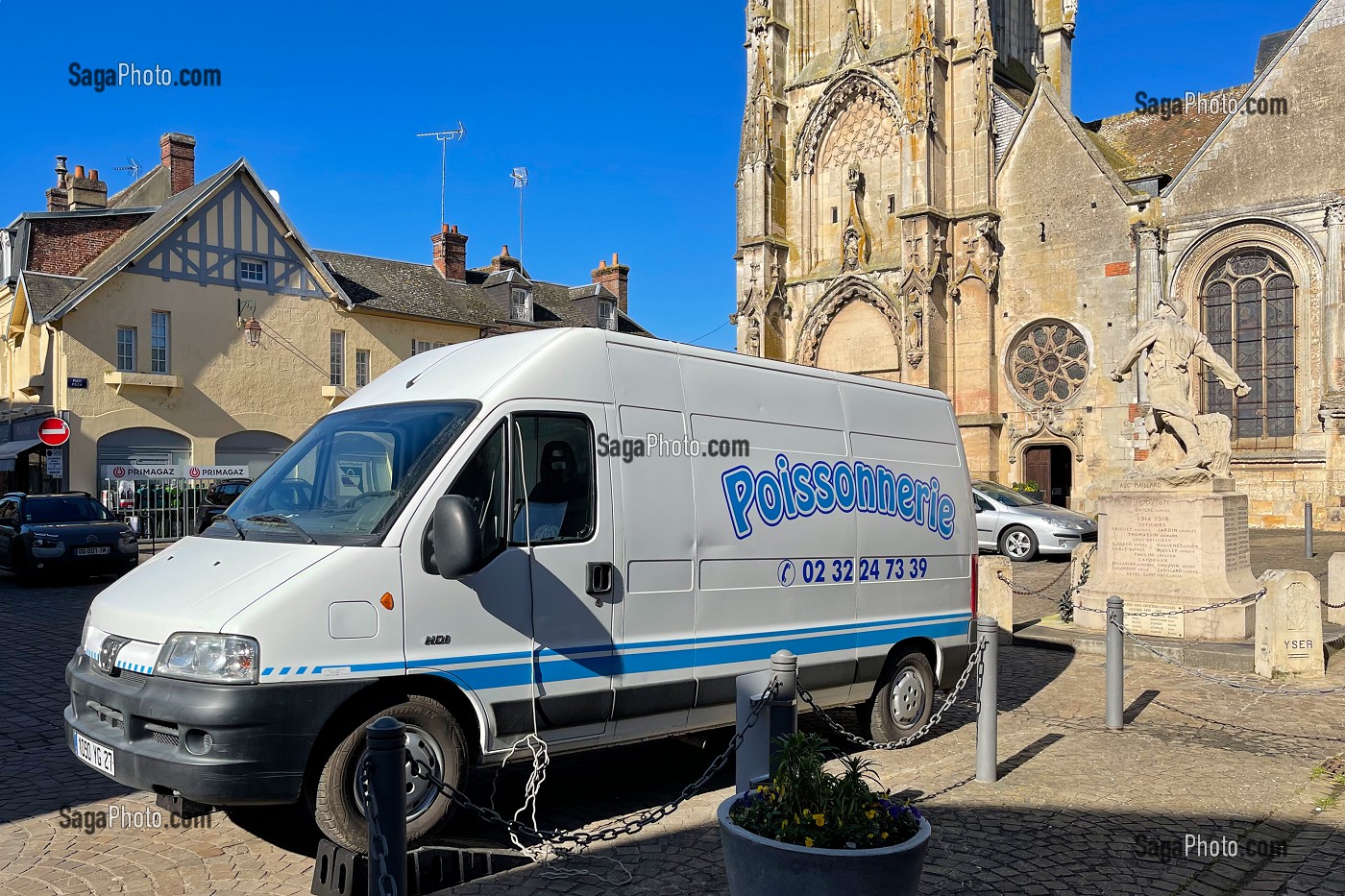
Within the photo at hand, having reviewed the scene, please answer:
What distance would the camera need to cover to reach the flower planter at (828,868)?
3.42 m

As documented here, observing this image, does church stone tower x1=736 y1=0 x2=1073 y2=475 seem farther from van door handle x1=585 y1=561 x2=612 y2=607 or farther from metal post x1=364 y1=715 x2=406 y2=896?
metal post x1=364 y1=715 x2=406 y2=896

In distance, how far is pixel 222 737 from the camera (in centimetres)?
441

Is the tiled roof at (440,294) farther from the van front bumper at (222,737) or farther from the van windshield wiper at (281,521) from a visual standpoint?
the van front bumper at (222,737)

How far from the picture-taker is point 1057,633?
473 inches

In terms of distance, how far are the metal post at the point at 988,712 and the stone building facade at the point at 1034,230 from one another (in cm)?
1881

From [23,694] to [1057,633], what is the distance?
1033 centimetres

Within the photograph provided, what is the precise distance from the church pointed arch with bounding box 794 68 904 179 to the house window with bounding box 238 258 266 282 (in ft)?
57.5

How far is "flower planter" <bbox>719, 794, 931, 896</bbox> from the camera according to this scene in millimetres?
3416

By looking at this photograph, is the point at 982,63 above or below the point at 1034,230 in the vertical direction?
above

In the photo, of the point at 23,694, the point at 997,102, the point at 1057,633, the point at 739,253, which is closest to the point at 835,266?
the point at 739,253

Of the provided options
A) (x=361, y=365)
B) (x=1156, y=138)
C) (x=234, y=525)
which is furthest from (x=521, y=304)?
(x=234, y=525)

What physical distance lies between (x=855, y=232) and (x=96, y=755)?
A: 31615 mm

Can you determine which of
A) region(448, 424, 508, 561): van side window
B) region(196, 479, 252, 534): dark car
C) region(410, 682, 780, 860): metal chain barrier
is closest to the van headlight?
region(410, 682, 780, 860): metal chain barrier

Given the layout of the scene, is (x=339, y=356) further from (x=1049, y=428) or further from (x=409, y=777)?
(x=409, y=777)
